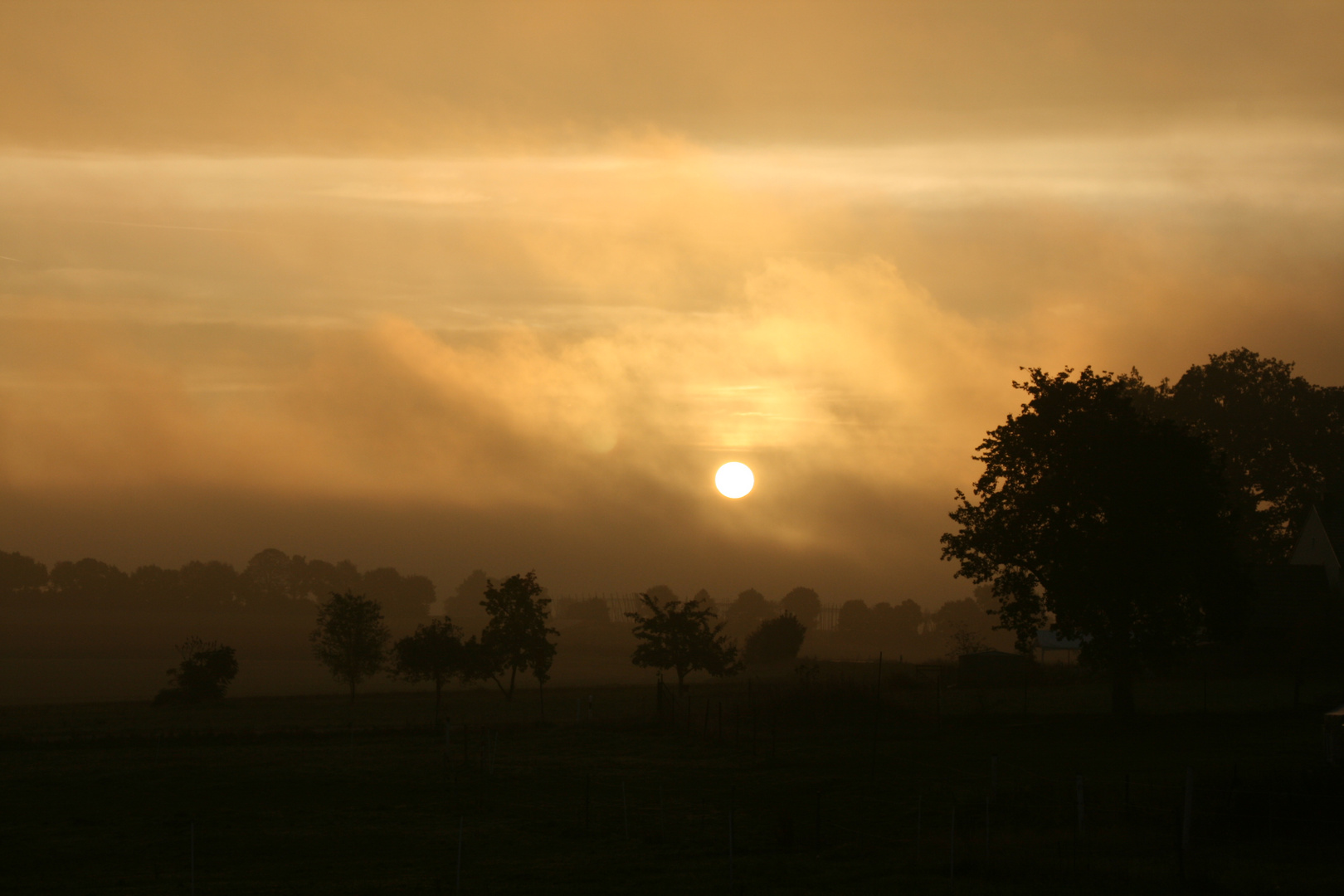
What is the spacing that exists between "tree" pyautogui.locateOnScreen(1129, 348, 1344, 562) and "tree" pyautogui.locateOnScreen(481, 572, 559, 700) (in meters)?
47.6

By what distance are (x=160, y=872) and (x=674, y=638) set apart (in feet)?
175

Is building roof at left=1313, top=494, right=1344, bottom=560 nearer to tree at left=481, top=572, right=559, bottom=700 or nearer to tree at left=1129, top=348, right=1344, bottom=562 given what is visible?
tree at left=1129, top=348, right=1344, bottom=562

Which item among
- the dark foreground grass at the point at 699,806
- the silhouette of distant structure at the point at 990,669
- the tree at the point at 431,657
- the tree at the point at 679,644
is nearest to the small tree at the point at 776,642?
the tree at the point at 679,644

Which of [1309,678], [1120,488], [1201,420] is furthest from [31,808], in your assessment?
[1201,420]

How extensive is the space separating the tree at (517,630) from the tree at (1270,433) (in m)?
47.6

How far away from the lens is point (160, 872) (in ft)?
76.6

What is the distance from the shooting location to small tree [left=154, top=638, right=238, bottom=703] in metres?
75.3

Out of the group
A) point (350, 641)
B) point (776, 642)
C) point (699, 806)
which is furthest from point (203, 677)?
point (699, 806)

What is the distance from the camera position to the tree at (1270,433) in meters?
77.8

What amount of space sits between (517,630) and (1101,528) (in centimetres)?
4670

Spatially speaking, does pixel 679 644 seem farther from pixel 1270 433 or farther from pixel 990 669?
pixel 1270 433

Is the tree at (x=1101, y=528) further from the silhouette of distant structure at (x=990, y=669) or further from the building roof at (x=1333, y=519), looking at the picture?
the building roof at (x=1333, y=519)

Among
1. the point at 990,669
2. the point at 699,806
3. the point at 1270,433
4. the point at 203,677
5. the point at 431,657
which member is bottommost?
the point at 699,806

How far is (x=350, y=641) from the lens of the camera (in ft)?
274
